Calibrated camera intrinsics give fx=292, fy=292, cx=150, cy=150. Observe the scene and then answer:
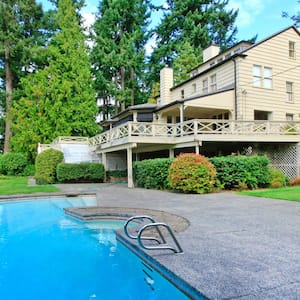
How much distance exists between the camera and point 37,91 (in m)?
29.1

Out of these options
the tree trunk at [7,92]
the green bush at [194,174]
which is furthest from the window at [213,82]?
the tree trunk at [7,92]

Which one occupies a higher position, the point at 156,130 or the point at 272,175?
the point at 156,130

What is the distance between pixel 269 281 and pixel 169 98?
72.2ft

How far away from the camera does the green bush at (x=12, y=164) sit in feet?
86.2

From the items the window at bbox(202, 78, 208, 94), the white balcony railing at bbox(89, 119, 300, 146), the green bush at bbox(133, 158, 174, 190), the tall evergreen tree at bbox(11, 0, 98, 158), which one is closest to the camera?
the green bush at bbox(133, 158, 174, 190)

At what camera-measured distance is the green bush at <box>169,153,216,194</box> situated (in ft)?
40.9

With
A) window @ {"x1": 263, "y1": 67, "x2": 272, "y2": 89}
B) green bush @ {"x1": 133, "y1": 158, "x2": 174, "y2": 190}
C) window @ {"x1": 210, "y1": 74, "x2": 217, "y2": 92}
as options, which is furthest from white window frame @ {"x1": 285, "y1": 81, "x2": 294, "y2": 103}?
green bush @ {"x1": 133, "y1": 158, "x2": 174, "y2": 190}

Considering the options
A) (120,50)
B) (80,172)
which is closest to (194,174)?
→ (80,172)

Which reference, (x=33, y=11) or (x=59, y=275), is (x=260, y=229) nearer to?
(x=59, y=275)

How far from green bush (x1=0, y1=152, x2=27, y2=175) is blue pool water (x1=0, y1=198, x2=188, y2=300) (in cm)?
1923

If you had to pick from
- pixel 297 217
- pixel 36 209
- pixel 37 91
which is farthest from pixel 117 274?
pixel 37 91

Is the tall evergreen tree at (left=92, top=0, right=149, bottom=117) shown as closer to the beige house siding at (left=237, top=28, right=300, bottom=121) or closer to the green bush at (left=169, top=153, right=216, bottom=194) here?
the beige house siding at (left=237, top=28, right=300, bottom=121)

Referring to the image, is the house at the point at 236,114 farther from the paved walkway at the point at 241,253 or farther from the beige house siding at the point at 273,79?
the paved walkway at the point at 241,253

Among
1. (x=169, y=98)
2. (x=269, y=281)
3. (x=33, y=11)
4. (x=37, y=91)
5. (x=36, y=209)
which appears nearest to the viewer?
(x=269, y=281)
